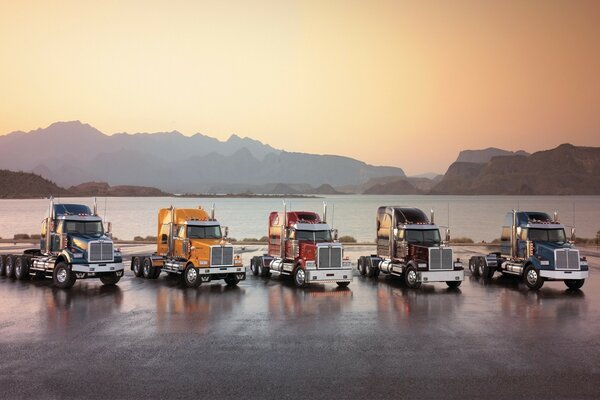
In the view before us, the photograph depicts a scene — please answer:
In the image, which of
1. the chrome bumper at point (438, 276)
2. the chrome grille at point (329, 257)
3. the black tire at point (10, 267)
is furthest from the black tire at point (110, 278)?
the chrome bumper at point (438, 276)

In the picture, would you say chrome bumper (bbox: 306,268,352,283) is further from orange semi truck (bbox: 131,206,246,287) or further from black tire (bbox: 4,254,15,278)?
black tire (bbox: 4,254,15,278)

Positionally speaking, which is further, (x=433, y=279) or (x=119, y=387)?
(x=433, y=279)

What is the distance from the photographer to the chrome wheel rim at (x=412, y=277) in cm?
2573

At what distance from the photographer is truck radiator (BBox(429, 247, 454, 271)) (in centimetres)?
2572

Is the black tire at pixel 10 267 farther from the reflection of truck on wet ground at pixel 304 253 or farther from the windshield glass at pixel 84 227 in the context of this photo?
the reflection of truck on wet ground at pixel 304 253

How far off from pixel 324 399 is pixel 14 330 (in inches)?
390

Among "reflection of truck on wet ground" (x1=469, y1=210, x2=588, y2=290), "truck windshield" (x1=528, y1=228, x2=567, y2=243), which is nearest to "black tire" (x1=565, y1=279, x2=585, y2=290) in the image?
"reflection of truck on wet ground" (x1=469, y1=210, x2=588, y2=290)

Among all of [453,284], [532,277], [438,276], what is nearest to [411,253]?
[438,276]

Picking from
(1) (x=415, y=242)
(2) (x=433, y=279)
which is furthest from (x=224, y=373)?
(1) (x=415, y=242)

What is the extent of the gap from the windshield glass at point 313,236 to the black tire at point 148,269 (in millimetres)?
7231

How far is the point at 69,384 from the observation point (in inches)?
431

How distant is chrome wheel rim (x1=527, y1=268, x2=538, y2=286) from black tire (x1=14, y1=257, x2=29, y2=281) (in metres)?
22.7

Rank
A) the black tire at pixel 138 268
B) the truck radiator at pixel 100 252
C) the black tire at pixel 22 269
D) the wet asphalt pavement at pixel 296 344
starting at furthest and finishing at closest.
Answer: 1. the black tire at pixel 138 268
2. the black tire at pixel 22 269
3. the truck radiator at pixel 100 252
4. the wet asphalt pavement at pixel 296 344

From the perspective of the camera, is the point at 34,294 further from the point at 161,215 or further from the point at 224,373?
the point at 224,373
